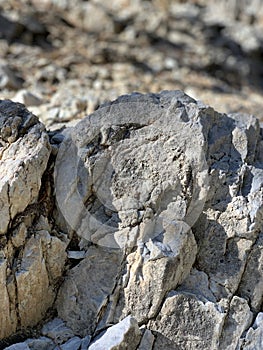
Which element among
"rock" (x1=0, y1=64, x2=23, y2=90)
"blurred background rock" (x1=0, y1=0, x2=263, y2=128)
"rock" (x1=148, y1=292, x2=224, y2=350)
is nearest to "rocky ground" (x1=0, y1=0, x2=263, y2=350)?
"rock" (x1=148, y1=292, x2=224, y2=350)

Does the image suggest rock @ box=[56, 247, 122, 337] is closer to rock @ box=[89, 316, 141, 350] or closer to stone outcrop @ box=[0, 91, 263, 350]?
stone outcrop @ box=[0, 91, 263, 350]

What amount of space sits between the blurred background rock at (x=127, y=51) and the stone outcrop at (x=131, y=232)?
2.33m

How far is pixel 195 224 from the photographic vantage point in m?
5.19

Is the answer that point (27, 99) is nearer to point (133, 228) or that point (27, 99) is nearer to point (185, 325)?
point (133, 228)

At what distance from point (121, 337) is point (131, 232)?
894 mm

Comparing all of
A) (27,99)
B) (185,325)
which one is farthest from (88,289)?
(27,99)

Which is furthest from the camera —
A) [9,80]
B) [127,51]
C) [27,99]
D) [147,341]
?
[127,51]

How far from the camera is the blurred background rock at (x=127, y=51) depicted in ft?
31.1

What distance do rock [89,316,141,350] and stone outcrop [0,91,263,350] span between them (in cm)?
2

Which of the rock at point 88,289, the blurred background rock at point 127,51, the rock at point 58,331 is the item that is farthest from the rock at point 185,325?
the blurred background rock at point 127,51

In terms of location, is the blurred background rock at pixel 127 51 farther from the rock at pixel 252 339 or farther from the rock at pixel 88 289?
the rock at pixel 252 339

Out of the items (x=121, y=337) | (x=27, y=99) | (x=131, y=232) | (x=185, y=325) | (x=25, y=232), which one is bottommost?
(x=121, y=337)

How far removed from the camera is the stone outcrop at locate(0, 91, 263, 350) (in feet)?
15.8

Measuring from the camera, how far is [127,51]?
12359mm
